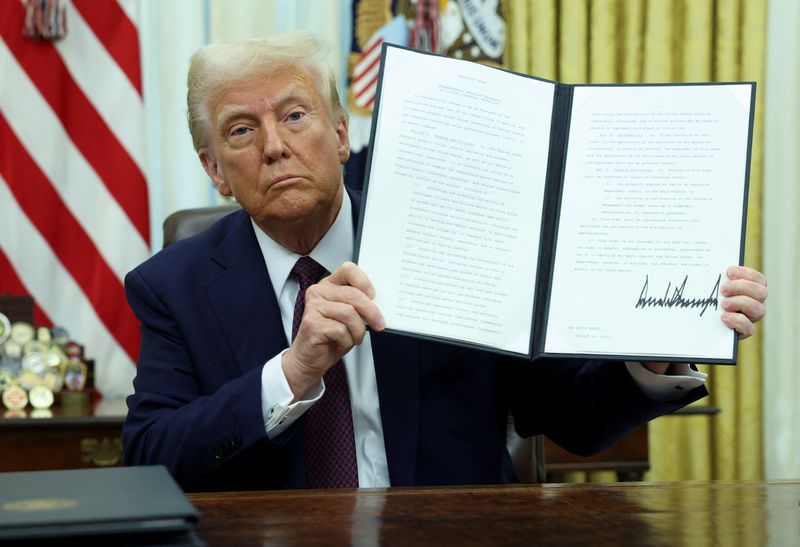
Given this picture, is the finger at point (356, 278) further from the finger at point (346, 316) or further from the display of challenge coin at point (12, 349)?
the display of challenge coin at point (12, 349)

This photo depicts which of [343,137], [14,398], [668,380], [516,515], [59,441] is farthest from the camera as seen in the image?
[14,398]

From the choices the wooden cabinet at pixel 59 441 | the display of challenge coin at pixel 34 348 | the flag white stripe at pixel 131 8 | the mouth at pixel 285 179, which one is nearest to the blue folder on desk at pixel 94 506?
the mouth at pixel 285 179

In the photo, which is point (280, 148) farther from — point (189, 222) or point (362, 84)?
point (362, 84)

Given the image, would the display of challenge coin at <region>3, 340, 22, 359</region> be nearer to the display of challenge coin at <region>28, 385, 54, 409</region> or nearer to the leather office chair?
the display of challenge coin at <region>28, 385, 54, 409</region>

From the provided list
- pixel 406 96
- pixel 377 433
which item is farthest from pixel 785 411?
pixel 406 96

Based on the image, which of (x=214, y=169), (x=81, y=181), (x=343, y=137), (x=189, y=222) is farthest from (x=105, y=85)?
(x=343, y=137)

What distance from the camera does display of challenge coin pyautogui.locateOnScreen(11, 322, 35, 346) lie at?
9.57 feet

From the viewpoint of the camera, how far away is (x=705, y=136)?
1.59 meters

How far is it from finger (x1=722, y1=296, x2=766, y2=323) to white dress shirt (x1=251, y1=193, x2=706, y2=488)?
0.60ft

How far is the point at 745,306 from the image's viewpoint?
1.53m

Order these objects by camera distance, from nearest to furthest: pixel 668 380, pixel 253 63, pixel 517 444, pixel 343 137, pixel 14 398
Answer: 1. pixel 668 380
2. pixel 253 63
3. pixel 343 137
4. pixel 517 444
5. pixel 14 398

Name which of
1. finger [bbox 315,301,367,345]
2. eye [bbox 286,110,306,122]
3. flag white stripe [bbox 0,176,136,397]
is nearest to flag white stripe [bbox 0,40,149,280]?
flag white stripe [bbox 0,176,136,397]

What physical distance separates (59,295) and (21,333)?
34 cm

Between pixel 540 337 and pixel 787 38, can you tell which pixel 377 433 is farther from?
pixel 787 38
